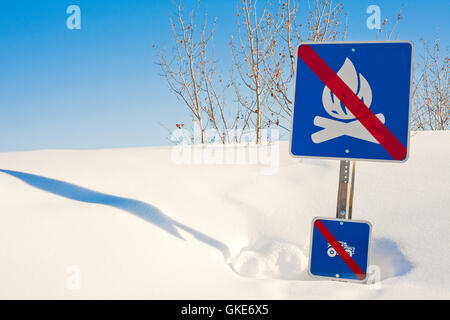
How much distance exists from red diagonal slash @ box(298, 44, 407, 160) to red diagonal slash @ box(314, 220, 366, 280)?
53 cm

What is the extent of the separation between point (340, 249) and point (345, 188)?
34 cm

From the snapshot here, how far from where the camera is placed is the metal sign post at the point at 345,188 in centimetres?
190

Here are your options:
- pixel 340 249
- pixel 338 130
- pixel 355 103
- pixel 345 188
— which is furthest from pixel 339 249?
pixel 355 103

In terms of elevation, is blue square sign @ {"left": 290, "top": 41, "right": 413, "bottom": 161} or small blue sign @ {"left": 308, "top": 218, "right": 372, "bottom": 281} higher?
blue square sign @ {"left": 290, "top": 41, "right": 413, "bottom": 161}

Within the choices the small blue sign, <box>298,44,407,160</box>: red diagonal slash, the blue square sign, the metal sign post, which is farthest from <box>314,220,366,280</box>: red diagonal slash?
<box>298,44,407,160</box>: red diagonal slash

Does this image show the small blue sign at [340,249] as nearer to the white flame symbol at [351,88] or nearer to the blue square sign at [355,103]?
the blue square sign at [355,103]

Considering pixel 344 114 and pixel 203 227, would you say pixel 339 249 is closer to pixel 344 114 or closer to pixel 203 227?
pixel 344 114

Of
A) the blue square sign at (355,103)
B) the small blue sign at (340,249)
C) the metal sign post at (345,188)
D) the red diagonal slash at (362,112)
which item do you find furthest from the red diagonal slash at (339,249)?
the red diagonal slash at (362,112)

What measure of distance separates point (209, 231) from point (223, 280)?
0.76 metres

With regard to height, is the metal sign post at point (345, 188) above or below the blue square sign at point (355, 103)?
below

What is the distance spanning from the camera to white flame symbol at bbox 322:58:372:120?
1796mm

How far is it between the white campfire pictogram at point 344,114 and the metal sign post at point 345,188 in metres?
0.19

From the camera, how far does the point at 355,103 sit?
5.88ft

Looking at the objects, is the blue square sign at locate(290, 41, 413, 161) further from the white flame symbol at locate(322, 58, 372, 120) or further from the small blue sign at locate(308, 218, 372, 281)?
the small blue sign at locate(308, 218, 372, 281)
